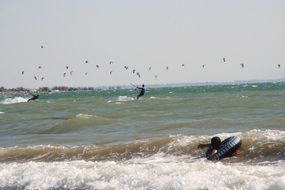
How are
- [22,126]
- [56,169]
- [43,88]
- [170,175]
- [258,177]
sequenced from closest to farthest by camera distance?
[258,177], [170,175], [56,169], [22,126], [43,88]

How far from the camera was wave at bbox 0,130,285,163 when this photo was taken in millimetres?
15204

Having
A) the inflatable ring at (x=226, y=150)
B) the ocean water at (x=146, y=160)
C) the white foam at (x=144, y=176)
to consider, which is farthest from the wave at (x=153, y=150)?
the white foam at (x=144, y=176)

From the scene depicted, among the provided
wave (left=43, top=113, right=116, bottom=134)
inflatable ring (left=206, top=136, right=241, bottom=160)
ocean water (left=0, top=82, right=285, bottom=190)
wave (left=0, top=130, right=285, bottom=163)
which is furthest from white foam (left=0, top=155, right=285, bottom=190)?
wave (left=43, top=113, right=116, bottom=134)

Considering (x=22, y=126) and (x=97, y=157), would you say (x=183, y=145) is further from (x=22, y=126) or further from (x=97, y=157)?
(x=22, y=126)

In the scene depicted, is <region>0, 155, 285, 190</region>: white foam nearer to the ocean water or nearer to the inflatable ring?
the ocean water

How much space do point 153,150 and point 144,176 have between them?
14.7 feet

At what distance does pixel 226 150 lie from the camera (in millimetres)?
14578

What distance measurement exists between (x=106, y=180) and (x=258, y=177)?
137 inches

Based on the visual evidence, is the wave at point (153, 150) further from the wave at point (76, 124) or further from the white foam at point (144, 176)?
the wave at point (76, 124)

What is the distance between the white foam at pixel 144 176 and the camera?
11141mm

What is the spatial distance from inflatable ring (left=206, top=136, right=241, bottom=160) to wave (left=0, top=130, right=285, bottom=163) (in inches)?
8.6

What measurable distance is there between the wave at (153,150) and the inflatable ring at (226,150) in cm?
22

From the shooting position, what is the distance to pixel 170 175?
12.2 m

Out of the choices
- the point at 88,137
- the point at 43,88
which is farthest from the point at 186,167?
the point at 43,88
